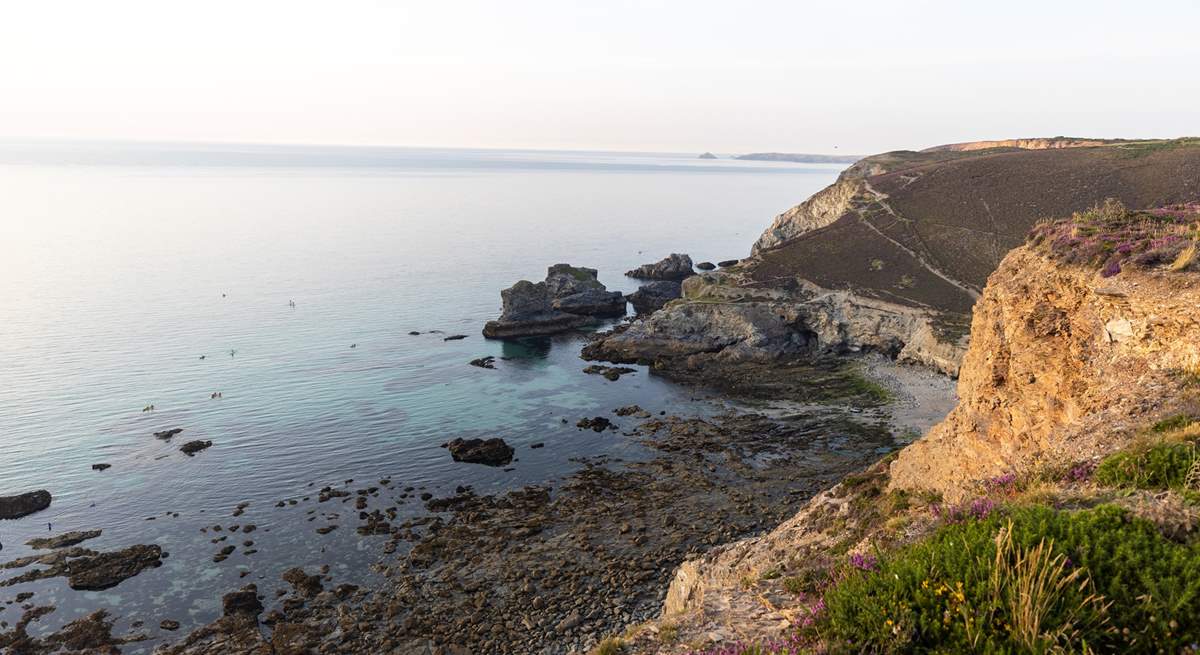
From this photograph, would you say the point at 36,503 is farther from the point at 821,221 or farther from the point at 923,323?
the point at 821,221

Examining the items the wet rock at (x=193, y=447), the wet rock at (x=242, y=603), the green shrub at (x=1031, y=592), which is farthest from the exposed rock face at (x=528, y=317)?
the green shrub at (x=1031, y=592)

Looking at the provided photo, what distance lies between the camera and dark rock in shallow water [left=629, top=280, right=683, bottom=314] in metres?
85.2

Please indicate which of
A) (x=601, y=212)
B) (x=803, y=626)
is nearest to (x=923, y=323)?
(x=803, y=626)

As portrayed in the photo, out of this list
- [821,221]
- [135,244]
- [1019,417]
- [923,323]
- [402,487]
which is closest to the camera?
[1019,417]

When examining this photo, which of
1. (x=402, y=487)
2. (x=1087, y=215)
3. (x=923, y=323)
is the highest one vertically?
(x=1087, y=215)

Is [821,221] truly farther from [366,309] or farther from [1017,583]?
[1017,583]

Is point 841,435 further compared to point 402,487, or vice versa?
point 841,435

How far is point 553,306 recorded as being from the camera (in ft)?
254

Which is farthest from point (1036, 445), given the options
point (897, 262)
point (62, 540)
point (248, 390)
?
point (897, 262)

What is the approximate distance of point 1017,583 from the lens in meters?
6.98

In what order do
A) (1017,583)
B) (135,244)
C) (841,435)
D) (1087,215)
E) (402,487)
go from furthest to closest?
(135,244) → (841,435) → (402,487) → (1087,215) → (1017,583)

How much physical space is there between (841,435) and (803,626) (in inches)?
1543

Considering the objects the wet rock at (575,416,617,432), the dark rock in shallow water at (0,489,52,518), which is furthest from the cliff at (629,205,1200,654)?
the dark rock in shallow water at (0,489,52,518)

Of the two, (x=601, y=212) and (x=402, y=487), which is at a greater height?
(x=601, y=212)
